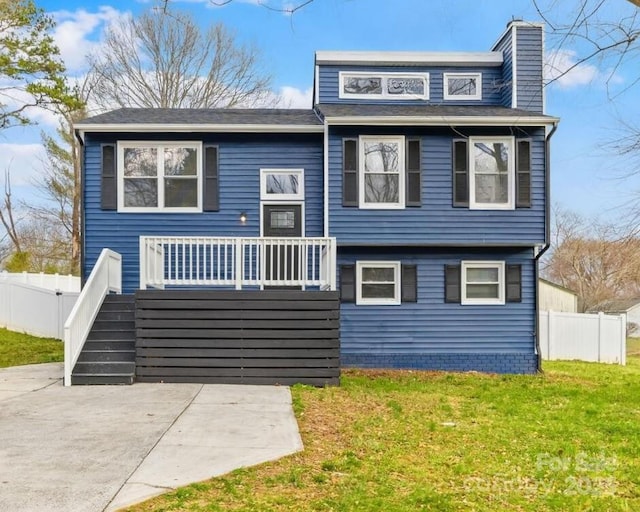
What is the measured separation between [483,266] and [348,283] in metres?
2.78

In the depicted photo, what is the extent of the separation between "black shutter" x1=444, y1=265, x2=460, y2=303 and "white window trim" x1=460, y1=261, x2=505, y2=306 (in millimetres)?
90

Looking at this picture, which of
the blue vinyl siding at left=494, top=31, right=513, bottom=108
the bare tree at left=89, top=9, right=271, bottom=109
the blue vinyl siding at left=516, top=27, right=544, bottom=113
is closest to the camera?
the blue vinyl siding at left=516, top=27, right=544, bottom=113

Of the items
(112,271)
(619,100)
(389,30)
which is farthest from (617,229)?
(112,271)

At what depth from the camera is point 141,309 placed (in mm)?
8203

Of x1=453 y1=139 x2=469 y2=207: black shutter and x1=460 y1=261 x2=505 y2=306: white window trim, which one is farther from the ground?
x1=453 y1=139 x2=469 y2=207: black shutter

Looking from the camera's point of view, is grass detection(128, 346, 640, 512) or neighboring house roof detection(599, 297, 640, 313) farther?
neighboring house roof detection(599, 297, 640, 313)

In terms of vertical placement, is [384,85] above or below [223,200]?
above

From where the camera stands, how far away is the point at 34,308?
47.0 ft

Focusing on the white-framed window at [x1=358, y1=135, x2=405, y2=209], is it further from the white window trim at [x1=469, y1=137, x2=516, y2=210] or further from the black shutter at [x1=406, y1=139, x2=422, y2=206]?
the white window trim at [x1=469, y1=137, x2=516, y2=210]

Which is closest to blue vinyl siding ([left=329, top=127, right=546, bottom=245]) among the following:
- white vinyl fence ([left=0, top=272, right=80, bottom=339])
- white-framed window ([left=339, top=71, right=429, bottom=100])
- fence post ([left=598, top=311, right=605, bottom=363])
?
white-framed window ([left=339, top=71, right=429, bottom=100])

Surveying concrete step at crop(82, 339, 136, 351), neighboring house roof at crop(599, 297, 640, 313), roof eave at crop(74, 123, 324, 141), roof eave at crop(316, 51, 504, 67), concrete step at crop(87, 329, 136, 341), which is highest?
roof eave at crop(316, 51, 504, 67)

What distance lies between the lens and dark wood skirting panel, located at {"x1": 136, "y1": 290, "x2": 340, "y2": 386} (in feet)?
26.8

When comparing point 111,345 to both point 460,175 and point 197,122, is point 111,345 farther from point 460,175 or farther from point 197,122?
point 460,175

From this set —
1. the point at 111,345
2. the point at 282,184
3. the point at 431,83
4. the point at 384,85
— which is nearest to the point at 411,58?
the point at 431,83
